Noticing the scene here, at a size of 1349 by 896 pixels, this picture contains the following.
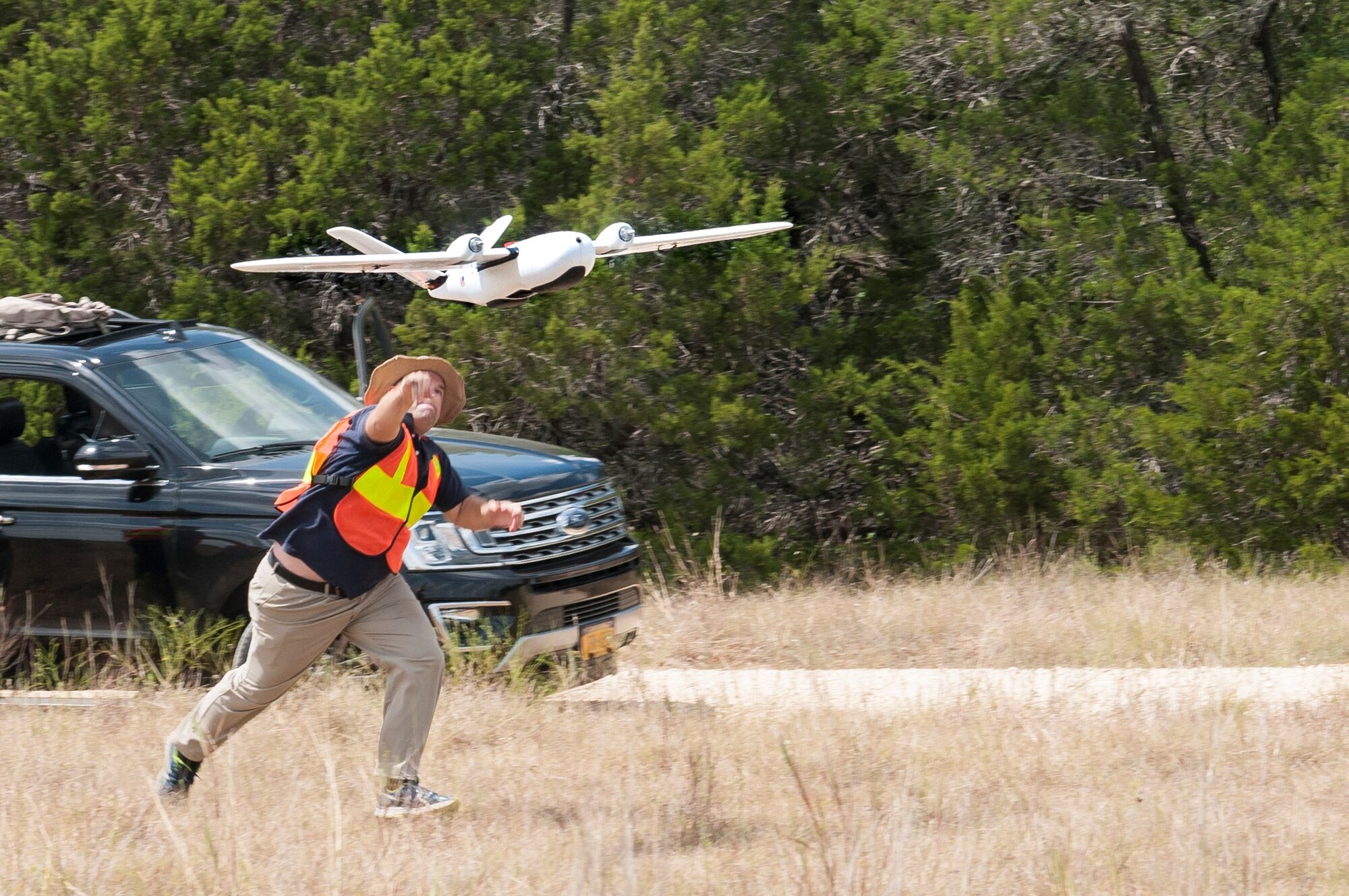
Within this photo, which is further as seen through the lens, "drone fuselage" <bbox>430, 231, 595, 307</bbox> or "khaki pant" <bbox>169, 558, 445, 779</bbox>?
"drone fuselage" <bbox>430, 231, 595, 307</bbox>

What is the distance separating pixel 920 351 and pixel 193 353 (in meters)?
11.0

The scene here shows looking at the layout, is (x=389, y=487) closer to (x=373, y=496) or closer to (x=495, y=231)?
(x=373, y=496)

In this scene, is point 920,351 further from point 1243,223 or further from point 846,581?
point 846,581

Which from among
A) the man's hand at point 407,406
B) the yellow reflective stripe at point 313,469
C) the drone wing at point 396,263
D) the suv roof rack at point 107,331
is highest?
the drone wing at point 396,263

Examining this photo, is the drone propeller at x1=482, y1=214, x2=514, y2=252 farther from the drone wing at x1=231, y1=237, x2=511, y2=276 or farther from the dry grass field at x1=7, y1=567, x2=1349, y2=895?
the dry grass field at x1=7, y1=567, x2=1349, y2=895

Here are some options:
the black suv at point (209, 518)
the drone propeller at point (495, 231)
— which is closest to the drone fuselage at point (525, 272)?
the drone propeller at point (495, 231)

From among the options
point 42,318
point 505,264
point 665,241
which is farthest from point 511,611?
point 42,318

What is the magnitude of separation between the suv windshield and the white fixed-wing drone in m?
0.50

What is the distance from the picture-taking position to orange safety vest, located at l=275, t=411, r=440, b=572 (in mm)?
5027

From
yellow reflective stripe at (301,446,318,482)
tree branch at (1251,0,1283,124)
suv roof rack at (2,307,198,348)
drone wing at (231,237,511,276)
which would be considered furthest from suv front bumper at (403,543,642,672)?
tree branch at (1251,0,1283,124)

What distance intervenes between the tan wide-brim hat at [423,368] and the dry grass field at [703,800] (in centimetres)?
121

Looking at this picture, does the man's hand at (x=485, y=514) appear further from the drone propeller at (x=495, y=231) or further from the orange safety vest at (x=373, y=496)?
the drone propeller at (x=495, y=231)

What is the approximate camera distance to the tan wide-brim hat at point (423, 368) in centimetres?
510

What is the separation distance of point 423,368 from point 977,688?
3.20m
